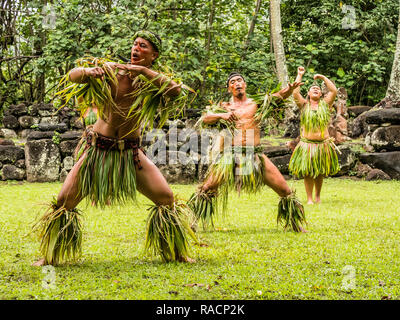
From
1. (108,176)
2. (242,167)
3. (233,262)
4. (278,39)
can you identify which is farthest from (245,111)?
(278,39)

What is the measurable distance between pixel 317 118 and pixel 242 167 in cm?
253

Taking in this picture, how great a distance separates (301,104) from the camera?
7062 millimetres

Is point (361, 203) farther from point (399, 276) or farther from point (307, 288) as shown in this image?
point (307, 288)

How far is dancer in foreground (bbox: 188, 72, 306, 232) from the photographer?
15.5 ft

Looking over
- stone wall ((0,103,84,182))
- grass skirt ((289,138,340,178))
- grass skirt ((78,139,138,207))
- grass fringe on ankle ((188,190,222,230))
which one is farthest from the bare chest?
stone wall ((0,103,84,182))

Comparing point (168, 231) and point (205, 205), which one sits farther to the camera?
point (205, 205)

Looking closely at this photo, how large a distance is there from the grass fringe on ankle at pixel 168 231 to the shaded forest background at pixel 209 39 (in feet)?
22.9

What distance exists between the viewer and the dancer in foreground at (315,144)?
6789 millimetres

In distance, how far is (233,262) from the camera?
3662 mm

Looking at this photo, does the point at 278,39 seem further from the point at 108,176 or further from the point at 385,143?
the point at 108,176

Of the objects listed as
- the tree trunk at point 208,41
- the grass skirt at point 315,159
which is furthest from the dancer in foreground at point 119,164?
the tree trunk at point 208,41

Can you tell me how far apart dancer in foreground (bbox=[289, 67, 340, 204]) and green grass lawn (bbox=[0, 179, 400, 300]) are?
0.81 m

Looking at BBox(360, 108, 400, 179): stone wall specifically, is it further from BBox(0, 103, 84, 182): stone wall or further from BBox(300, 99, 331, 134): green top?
BBox(0, 103, 84, 182): stone wall
